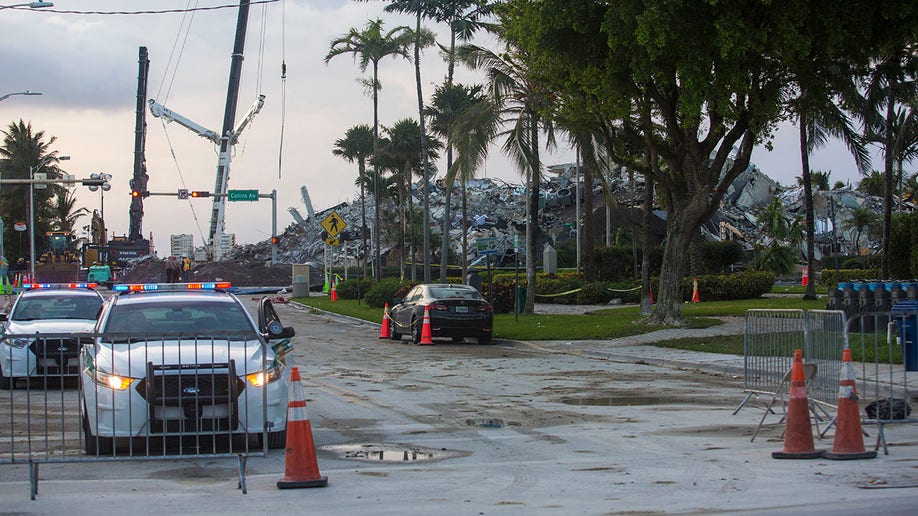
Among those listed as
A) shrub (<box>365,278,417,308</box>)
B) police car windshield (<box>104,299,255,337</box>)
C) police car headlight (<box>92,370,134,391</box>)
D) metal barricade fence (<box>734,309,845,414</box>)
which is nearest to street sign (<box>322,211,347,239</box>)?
shrub (<box>365,278,417,308</box>)

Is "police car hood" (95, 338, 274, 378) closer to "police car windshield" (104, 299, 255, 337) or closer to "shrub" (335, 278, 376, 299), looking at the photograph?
"police car windshield" (104, 299, 255, 337)

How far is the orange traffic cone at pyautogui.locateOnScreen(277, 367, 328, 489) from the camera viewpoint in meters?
7.85

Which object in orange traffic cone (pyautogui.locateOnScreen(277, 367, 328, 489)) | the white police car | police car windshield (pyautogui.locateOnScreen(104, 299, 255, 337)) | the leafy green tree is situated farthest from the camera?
the leafy green tree

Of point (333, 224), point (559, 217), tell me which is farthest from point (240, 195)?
point (333, 224)

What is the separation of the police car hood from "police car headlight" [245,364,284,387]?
0.04m

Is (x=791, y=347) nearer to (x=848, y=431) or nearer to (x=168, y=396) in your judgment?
(x=848, y=431)

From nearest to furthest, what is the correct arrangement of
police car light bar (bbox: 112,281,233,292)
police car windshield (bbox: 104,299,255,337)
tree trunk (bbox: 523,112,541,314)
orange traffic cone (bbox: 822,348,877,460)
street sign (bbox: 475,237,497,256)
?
1. orange traffic cone (bbox: 822,348,877,460)
2. police car windshield (bbox: 104,299,255,337)
3. police car light bar (bbox: 112,281,233,292)
4. tree trunk (bbox: 523,112,541,314)
5. street sign (bbox: 475,237,497,256)

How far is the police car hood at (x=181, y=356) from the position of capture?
905cm

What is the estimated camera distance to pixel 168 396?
893 centimetres

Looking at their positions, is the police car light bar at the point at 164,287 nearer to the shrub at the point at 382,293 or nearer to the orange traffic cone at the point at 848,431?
the orange traffic cone at the point at 848,431

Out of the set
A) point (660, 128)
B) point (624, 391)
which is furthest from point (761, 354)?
point (660, 128)

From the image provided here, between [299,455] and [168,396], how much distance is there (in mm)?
1678

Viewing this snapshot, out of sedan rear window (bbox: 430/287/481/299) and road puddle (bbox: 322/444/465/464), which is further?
sedan rear window (bbox: 430/287/481/299)

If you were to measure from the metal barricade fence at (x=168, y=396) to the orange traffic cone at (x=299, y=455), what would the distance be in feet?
2.41
